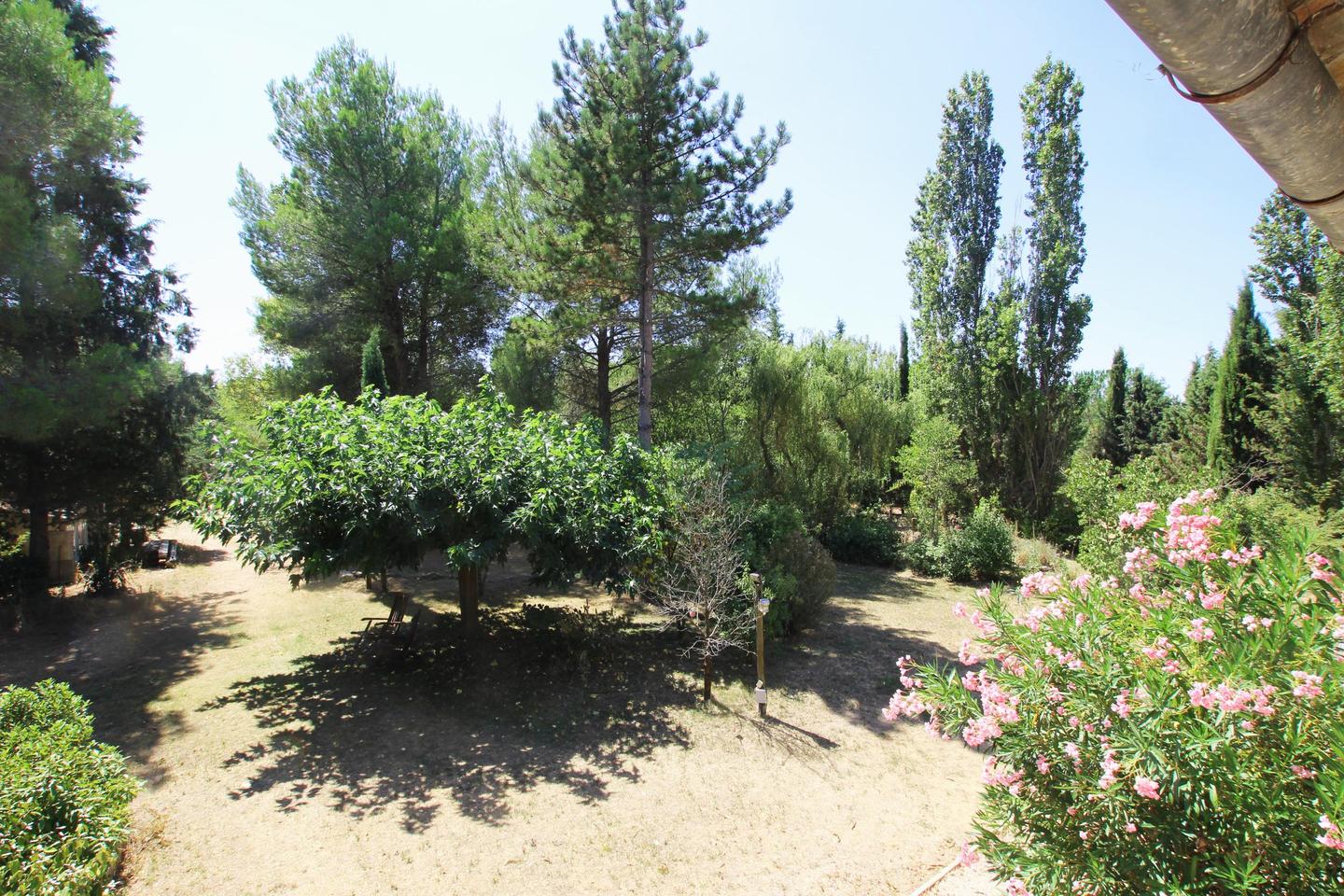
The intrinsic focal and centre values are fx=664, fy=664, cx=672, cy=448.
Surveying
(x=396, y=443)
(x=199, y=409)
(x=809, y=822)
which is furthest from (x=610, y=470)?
(x=199, y=409)

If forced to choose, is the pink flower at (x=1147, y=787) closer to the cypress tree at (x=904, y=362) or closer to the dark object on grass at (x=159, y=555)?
the dark object on grass at (x=159, y=555)

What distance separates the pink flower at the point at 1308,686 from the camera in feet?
6.19

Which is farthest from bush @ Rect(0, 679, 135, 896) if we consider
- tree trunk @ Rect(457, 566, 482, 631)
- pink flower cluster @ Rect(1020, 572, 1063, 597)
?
pink flower cluster @ Rect(1020, 572, 1063, 597)

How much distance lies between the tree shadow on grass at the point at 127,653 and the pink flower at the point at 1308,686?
23.8 ft

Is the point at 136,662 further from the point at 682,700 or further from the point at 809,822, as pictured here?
the point at 809,822

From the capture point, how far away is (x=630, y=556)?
7348 mm

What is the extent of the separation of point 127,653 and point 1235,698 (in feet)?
36.8

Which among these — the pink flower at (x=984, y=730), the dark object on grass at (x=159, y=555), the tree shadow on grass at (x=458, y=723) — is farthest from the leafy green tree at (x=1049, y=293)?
the dark object on grass at (x=159, y=555)

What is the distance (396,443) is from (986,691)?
20.0 feet

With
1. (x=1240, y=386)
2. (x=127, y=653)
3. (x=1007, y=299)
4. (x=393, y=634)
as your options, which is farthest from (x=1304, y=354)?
(x=127, y=653)

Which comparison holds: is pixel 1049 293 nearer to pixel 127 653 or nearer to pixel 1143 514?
pixel 1143 514

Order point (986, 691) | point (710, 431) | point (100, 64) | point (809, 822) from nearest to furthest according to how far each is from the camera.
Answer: point (986, 691) → point (809, 822) → point (100, 64) → point (710, 431)

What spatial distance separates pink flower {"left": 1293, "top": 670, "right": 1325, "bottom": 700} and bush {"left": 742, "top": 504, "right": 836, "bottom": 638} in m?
6.49

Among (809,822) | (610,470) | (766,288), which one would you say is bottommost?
(809,822)
